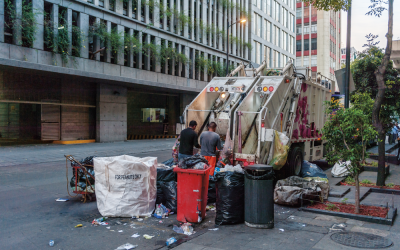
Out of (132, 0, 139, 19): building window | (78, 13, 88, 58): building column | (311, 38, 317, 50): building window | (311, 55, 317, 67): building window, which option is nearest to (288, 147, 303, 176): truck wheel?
(78, 13, 88, 58): building column

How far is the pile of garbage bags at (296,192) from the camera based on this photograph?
20.9ft

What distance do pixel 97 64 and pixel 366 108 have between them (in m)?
16.9

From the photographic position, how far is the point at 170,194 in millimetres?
6035

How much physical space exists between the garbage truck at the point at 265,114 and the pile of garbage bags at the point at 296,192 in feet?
2.38

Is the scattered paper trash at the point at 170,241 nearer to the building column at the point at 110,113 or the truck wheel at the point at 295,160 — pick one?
the truck wheel at the point at 295,160

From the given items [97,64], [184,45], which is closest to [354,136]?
[97,64]

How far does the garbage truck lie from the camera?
7.47 m

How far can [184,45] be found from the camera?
93.8 ft

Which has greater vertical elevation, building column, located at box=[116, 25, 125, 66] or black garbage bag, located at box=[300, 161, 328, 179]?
building column, located at box=[116, 25, 125, 66]

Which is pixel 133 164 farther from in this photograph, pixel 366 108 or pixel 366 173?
pixel 366 173

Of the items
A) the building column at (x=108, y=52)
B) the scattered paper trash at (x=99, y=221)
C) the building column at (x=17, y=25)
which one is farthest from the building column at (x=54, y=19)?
the scattered paper trash at (x=99, y=221)

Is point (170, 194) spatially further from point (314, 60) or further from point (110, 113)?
point (314, 60)

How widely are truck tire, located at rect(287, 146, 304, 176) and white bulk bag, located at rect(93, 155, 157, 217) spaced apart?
420cm

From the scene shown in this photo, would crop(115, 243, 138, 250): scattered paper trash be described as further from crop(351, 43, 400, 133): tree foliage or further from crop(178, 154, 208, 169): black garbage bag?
crop(351, 43, 400, 133): tree foliage
